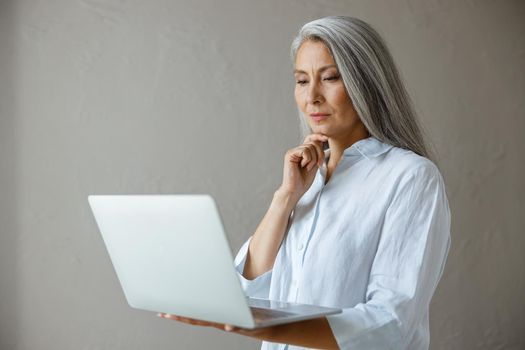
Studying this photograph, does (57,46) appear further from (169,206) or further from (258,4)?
(169,206)

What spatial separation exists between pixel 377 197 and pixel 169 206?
0.51 metres

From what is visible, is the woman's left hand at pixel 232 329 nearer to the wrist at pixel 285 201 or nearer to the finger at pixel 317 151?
the wrist at pixel 285 201

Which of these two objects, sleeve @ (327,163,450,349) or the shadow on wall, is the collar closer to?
sleeve @ (327,163,450,349)

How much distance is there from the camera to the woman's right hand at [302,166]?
5.51ft

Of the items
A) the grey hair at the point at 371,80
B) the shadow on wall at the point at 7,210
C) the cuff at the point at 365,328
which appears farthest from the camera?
the shadow on wall at the point at 7,210

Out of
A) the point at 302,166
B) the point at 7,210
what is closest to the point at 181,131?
the point at 7,210

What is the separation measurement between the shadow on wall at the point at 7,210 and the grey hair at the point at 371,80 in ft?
5.78

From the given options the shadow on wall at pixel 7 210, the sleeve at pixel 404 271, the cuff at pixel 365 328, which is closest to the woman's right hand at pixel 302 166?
the sleeve at pixel 404 271

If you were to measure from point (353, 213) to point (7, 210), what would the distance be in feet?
6.24

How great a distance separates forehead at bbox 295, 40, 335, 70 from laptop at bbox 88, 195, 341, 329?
55 centimetres

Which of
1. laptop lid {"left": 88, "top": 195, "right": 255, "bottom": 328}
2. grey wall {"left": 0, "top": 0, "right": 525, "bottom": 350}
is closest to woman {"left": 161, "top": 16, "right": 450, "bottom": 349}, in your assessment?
laptop lid {"left": 88, "top": 195, "right": 255, "bottom": 328}

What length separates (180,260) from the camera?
121 cm

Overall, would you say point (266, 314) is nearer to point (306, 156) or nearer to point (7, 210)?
point (306, 156)

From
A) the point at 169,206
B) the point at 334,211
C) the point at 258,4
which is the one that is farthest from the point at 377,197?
the point at 258,4
